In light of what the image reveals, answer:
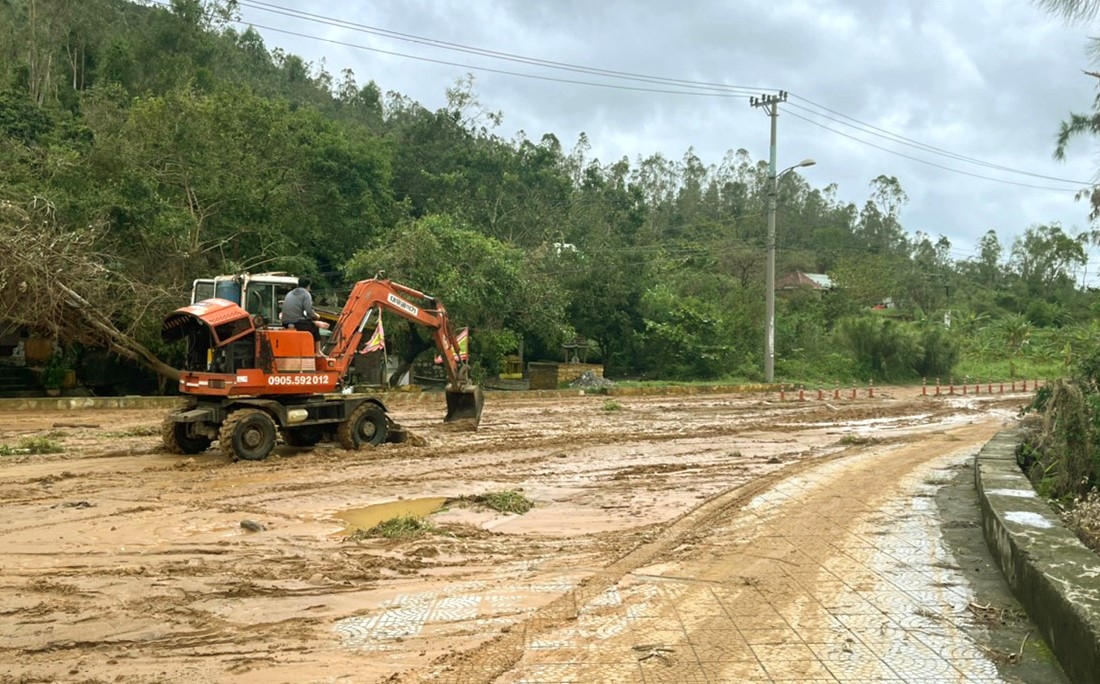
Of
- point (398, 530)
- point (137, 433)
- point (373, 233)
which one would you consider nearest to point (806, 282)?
point (373, 233)

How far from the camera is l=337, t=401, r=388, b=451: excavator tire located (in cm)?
1505

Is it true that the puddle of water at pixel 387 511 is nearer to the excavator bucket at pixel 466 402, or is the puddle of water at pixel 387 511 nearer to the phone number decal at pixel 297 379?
the phone number decal at pixel 297 379

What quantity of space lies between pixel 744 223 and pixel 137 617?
6859 cm

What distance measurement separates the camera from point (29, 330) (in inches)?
963

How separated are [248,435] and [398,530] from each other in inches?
240

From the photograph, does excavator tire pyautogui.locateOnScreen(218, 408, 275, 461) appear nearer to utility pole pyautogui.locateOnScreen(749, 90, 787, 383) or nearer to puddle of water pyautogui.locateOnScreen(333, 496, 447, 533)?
puddle of water pyautogui.locateOnScreen(333, 496, 447, 533)

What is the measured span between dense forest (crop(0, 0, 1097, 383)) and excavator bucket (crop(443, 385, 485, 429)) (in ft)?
33.2

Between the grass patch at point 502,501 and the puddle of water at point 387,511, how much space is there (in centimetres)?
34

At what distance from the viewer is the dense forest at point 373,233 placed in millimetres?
25172

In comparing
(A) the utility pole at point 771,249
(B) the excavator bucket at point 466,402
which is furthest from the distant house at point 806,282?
(B) the excavator bucket at point 466,402

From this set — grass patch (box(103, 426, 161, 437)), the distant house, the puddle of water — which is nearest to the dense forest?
the distant house

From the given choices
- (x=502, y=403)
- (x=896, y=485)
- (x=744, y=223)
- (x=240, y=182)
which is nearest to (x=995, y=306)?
(x=744, y=223)

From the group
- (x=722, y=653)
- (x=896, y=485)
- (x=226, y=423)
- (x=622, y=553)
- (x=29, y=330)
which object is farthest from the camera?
(x=29, y=330)

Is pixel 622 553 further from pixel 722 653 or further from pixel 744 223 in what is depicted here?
pixel 744 223
